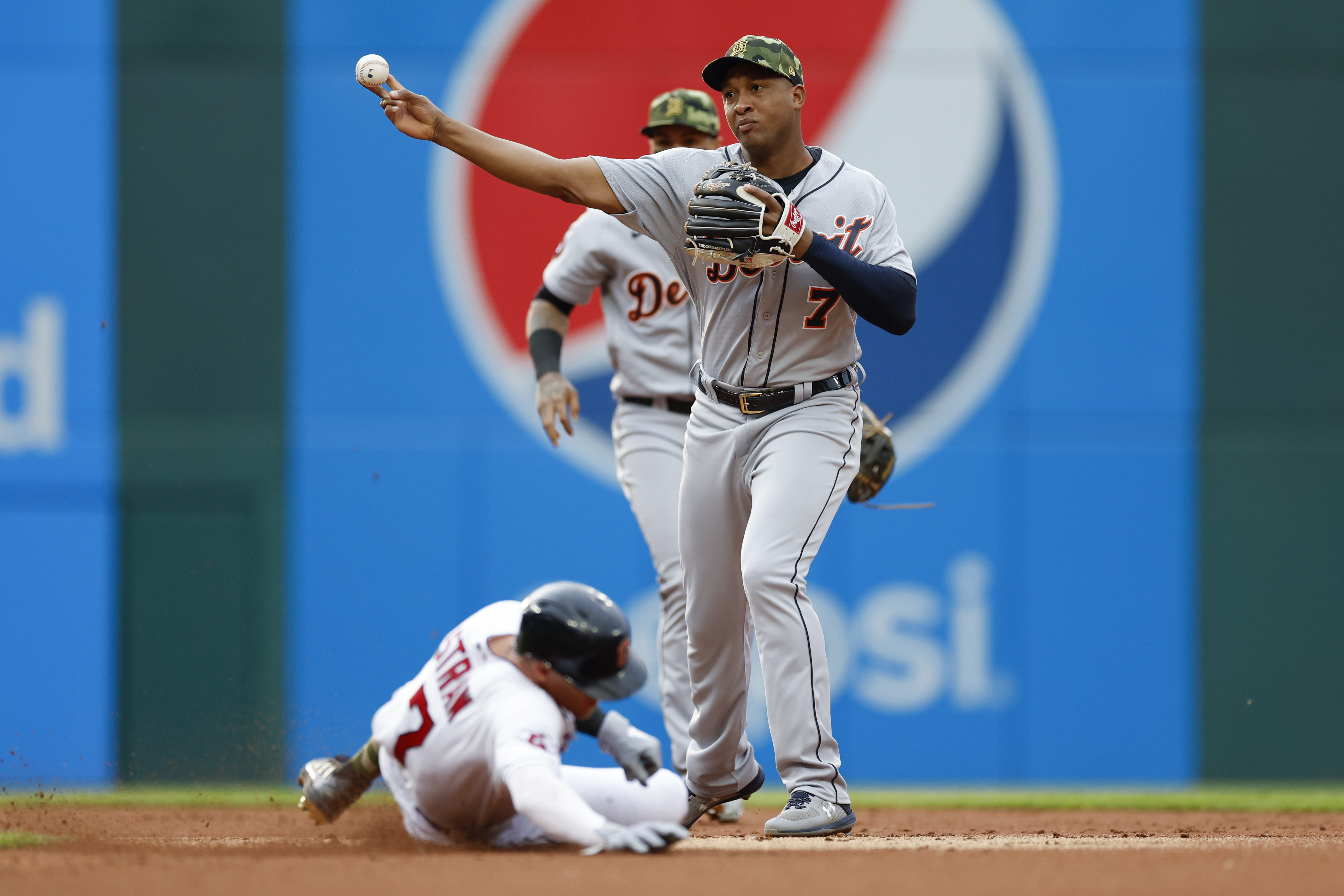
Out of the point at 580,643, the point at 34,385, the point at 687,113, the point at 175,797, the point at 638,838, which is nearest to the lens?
the point at 638,838

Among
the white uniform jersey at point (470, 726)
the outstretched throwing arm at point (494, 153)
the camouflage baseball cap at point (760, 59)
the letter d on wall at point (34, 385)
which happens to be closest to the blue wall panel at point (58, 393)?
the letter d on wall at point (34, 385)

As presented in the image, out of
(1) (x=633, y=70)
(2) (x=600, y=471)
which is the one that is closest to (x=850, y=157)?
(1) (x=633, y=70)

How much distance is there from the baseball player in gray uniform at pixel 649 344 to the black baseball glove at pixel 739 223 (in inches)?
44.0

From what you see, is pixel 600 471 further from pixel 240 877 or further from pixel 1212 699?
pixel 240 877

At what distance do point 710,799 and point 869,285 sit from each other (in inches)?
56.8

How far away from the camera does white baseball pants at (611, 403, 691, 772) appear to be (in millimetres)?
4410

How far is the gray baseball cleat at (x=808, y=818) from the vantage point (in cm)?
341

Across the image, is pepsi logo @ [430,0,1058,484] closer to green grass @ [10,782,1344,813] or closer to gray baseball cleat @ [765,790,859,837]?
green grass @ [10,782,1344,813]

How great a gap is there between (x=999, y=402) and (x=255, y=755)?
359 cm

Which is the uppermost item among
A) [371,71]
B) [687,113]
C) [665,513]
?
[687,113]

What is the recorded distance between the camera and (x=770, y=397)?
3650mm

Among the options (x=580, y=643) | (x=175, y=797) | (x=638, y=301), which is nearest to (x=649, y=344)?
(x=638, y=301)

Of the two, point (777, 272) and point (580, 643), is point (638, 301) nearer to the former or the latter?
point (777, 272)

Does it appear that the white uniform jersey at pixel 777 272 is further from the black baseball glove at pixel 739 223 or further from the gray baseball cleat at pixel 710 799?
the gray baseball cleat at pixel 710 799
